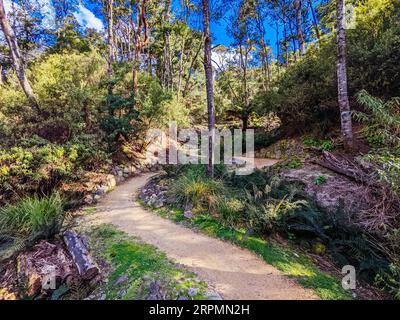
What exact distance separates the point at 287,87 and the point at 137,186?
8.19 metres

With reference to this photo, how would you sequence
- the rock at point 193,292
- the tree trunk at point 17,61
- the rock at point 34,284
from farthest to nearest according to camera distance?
1. the tree trunk at point 17,61
2. the rock at point 34,284
3. the rock at point 193,292

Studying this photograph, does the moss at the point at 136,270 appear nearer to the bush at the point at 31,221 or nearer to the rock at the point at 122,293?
the rock at the point at 122,293

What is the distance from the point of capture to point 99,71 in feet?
34.5

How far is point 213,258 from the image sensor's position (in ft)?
11.1

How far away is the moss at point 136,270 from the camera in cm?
268

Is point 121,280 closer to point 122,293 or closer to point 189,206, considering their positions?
point 122,293

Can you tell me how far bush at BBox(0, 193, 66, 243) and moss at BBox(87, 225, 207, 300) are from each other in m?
0.72

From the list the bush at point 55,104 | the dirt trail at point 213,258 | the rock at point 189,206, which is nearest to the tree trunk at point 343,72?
the rock at point 189,206

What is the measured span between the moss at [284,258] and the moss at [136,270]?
118cm

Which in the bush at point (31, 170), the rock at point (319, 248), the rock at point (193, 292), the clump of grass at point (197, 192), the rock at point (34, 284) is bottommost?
the rock at point (34, 284)

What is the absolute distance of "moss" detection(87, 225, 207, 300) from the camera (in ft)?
8.78

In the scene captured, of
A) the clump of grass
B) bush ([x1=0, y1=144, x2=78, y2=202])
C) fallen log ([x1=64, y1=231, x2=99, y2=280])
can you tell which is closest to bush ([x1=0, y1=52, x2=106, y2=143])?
bush ([x1=0, y1=144, x2=78, y2=202])

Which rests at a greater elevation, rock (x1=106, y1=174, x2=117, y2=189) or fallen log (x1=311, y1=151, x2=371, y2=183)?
fallen log (x1=311, y1=151, x2=371, y2=183)

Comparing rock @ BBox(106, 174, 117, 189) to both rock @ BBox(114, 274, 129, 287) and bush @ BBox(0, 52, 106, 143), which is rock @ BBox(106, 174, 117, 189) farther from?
rock @ BBox(114, 274, 129, 287)
